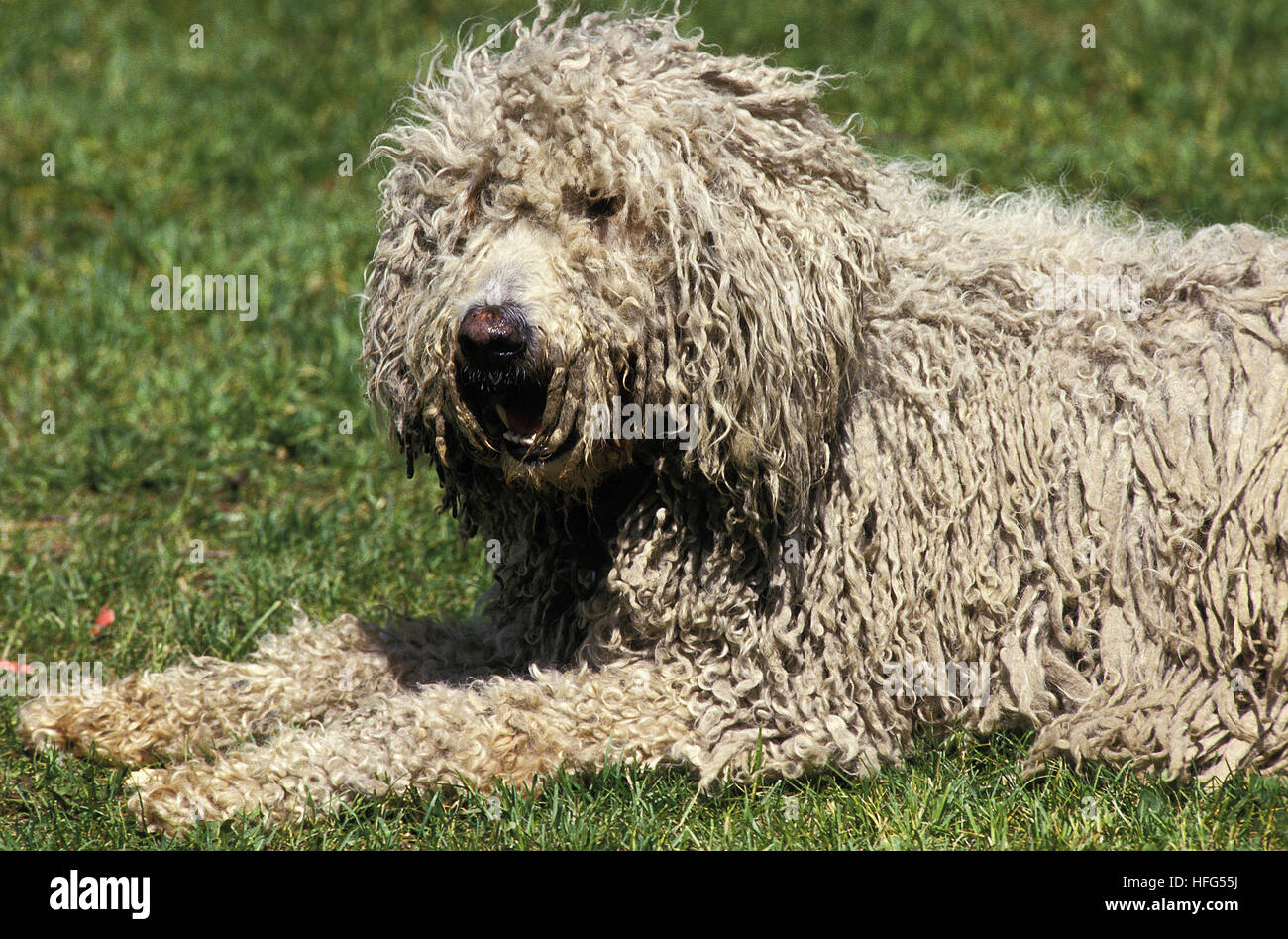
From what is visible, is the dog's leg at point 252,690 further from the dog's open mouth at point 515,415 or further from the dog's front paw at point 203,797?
the dog's open mouth at point 515,415

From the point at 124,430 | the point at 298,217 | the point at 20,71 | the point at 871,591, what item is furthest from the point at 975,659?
the point at 20,71

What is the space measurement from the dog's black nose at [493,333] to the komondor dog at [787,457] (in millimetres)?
109

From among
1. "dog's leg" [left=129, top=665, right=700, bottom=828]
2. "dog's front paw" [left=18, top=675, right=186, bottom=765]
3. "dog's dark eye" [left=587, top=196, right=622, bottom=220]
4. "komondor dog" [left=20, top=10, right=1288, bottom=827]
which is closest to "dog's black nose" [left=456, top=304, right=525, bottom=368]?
"komondor dog" [left=20, top=10, right=1288, bottom=827]

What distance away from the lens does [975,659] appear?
4.28 meters

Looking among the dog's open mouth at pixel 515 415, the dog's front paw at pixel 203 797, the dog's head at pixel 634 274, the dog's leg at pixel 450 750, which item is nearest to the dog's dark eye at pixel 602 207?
the dog's head at pixel 634 274

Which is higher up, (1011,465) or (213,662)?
(1011,465)

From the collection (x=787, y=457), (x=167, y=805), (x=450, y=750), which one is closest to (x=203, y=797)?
(x=167, y=805)

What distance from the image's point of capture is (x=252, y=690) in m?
4.83

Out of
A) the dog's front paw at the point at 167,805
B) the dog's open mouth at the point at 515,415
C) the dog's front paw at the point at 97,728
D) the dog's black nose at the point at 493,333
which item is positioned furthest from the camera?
the dog's front paw at the point at 97,728

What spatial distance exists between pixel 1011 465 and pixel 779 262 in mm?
930

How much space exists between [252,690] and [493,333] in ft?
5.76

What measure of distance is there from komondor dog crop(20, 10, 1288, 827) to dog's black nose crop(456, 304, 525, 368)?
0.11 meters

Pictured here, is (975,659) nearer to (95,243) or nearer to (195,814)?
(195,814)

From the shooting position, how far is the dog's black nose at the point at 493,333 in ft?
12.3
